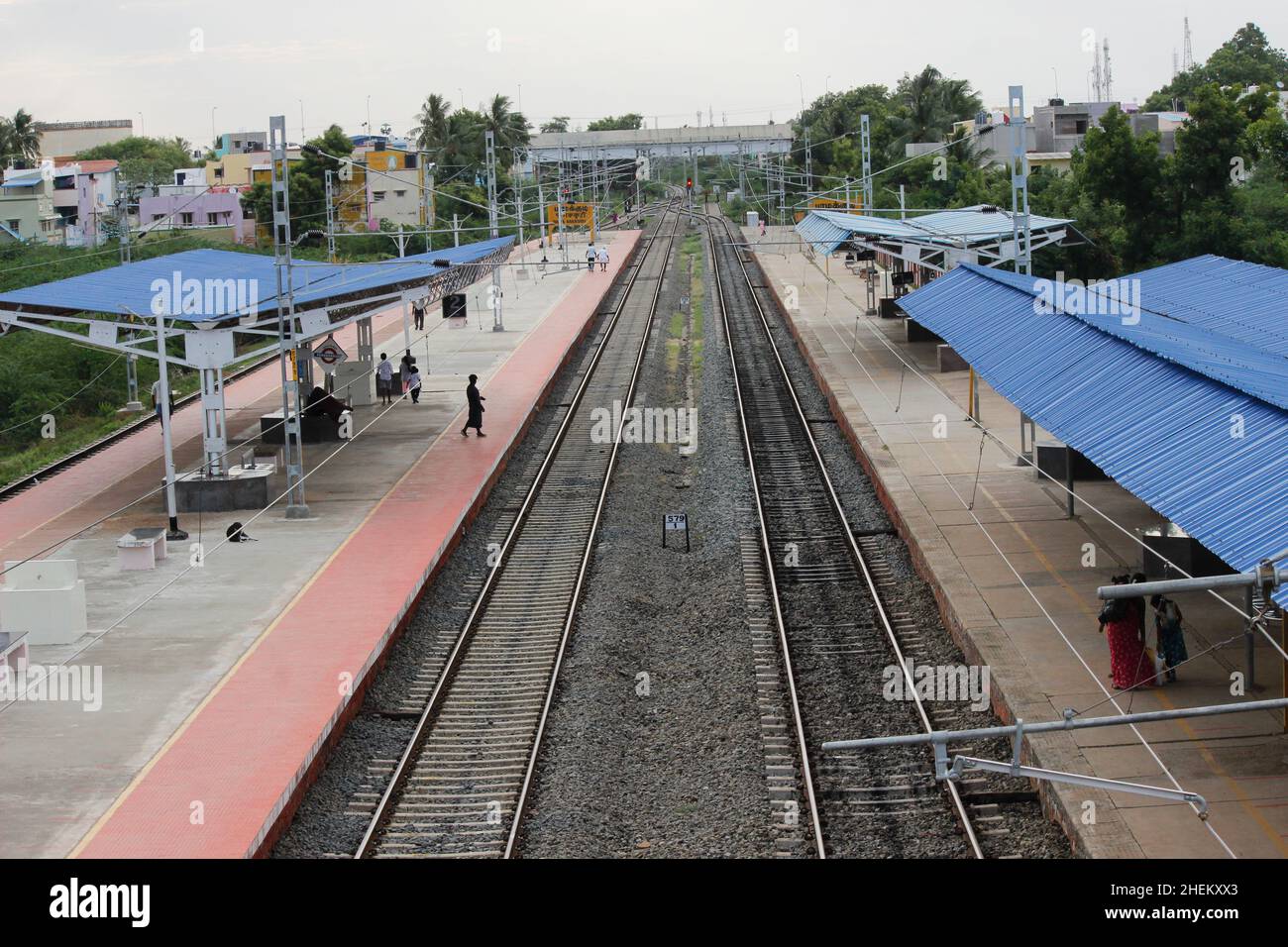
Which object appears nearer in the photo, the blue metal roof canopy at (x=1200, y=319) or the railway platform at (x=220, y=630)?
the railway platform at (x=220, y=630)

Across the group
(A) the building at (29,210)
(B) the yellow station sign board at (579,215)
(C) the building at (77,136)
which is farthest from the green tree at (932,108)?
(C) the building at (77,136)

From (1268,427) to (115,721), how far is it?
1111cm

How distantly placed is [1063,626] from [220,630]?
31.1ft

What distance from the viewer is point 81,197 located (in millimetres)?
94938

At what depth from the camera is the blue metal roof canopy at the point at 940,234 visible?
37031 millimetres

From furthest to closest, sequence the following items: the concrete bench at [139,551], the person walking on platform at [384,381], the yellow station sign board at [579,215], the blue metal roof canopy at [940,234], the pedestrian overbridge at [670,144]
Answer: the pedestrian overbridge at [670,144] → the yellow station sign board at [579,215] → the blue metal roof canopy at [940,234] → the person walking on platform at [384,381] → the concrete bench at [139,551]

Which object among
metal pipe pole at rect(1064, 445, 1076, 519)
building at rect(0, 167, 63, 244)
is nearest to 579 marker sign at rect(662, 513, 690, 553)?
metal pipe pole at rect(1064, 445, 1076, 519)

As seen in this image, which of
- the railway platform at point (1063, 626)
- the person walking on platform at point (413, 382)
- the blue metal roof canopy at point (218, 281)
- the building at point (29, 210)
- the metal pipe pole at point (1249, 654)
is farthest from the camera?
the building at point (29, 210)

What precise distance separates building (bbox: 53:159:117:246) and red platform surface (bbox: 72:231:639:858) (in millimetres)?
68377

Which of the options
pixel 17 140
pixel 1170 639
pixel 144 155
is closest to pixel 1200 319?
pixel 1170 639

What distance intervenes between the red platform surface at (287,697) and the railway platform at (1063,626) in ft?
21.0

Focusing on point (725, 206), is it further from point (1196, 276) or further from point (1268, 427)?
point (1268, 427)

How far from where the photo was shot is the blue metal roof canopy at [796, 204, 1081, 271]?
1458 inches

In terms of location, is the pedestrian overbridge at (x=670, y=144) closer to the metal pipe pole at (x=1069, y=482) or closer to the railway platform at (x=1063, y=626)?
the railway platform at (x=1063, y=626)
